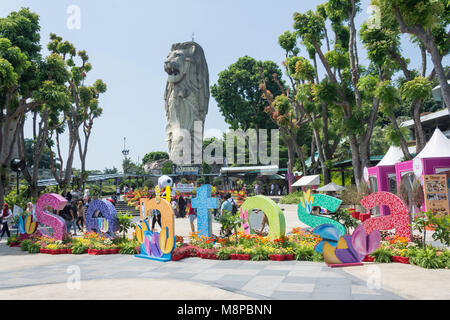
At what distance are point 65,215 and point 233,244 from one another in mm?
8247

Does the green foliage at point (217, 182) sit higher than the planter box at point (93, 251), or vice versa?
the green foliage at point (217, 182)

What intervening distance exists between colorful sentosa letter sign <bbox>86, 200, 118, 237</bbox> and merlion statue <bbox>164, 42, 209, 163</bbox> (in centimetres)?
4065

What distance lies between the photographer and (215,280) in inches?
287

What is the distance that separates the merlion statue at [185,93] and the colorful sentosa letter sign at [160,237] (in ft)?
141

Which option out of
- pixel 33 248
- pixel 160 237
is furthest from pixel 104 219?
pixel 160 237

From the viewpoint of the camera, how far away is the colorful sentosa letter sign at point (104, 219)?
11.6 meters

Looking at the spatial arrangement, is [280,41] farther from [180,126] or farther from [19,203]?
[180,126]

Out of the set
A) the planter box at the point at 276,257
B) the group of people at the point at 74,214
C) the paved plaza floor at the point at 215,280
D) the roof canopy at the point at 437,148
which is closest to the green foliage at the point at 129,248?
the paved plaza floor at the point at 215,280

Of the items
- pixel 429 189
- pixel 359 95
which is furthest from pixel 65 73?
pixel 429 189

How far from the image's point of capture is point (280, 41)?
2669 cm

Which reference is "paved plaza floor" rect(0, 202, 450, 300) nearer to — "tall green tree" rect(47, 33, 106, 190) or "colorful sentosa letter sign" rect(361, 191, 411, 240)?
"colorful sentosa letter sign" rect(361, 191, 411, 240)

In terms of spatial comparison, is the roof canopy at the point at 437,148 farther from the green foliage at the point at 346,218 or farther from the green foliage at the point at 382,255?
the green foliage at the point at 382,255

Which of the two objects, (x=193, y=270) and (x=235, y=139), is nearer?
(x=193, y=270)

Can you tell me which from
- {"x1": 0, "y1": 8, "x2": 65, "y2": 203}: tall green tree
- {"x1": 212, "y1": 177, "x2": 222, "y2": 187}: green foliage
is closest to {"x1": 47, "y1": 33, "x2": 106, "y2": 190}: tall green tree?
{"x1": 0, "y1": 8, "x2": 65, "y2": 203}: tall green tree
